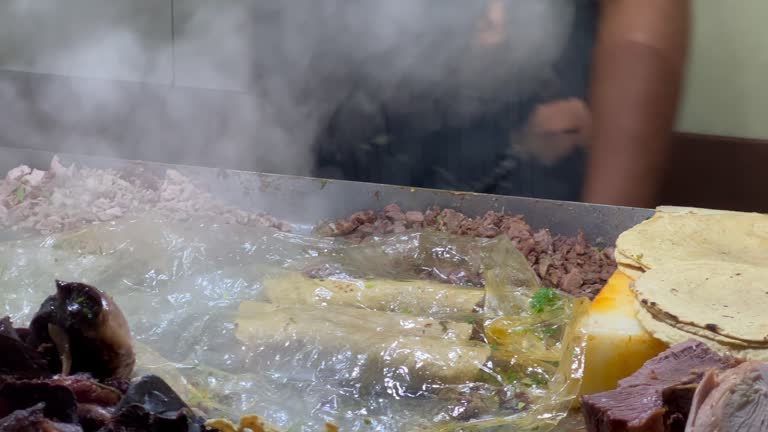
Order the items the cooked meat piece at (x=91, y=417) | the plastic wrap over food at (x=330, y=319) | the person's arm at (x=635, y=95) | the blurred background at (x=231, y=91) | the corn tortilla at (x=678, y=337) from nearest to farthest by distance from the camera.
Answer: the cooked meat piece at (x=91, y=417) → the corn tortilla at (x=678, y=337) → the plastic wrap over food at (x=330, y=319) → the person's arm at (x=635, y=95) → the blurred background at (x=231, y=91)

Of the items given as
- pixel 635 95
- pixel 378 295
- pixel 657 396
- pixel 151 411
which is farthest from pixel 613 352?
pixel 635 95

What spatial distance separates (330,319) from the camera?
81.0 inches

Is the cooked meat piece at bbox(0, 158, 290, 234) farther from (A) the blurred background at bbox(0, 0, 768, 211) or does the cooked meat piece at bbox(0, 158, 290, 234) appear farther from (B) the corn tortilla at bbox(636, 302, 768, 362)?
(B) the corn tortilla at bbox(636, 302, 768, 362)

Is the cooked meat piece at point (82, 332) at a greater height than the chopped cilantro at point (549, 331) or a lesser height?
greater

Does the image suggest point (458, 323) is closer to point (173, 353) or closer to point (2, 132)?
point (173, 353)

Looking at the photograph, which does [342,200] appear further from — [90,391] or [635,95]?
[90,391]

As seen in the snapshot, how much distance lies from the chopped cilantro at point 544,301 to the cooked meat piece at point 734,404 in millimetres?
841

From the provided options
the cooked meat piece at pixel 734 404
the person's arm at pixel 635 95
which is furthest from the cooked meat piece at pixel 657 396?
the person's arm at pixel 635 95

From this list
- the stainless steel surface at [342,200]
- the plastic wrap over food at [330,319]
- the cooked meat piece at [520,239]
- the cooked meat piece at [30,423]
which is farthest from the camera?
the stainless steel surface at [342,200]

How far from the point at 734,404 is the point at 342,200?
178cm

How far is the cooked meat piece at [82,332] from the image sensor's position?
142cm

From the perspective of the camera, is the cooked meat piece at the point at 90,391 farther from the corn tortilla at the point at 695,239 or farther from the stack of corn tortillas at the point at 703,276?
the corn tortilla at the point at 695,239

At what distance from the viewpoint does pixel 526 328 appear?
201cm

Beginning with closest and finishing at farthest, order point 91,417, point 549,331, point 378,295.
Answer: point 91,417, point 549,331, point 378,295
